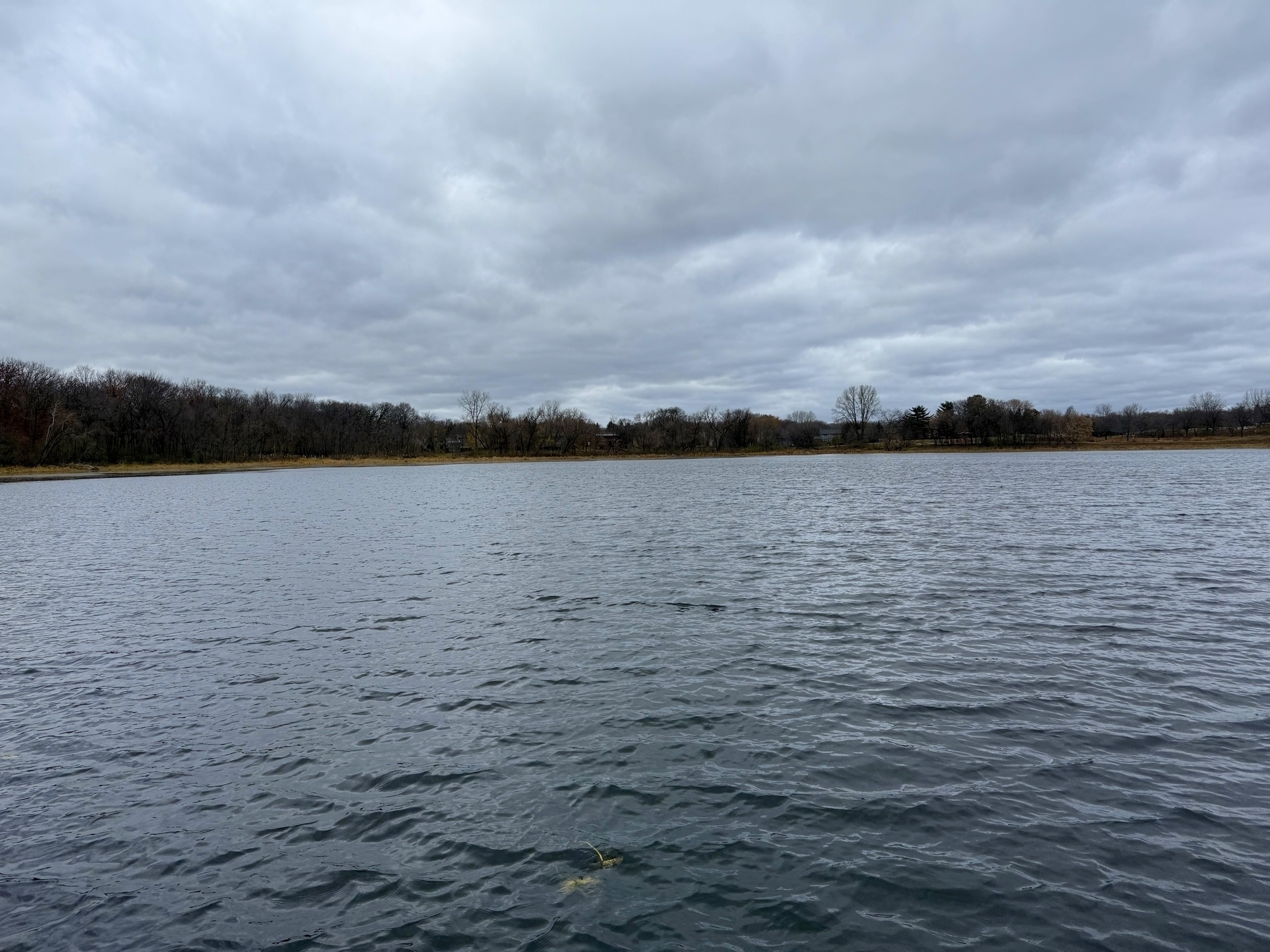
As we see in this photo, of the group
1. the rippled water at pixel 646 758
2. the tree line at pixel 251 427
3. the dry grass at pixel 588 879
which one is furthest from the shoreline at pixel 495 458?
the dry grass at pixel 588 879

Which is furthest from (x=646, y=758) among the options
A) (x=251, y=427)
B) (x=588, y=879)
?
(x=251, y=427)

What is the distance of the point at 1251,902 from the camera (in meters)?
6.36

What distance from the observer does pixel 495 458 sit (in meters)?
176

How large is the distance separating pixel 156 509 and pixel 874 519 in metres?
50.8

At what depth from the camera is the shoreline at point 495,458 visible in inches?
4587

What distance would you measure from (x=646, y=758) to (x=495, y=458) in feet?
557

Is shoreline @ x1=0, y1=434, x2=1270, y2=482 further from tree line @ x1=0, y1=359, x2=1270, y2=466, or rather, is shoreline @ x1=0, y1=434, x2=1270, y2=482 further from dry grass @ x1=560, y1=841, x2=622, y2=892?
dry grass @ x1=560, y1=841, x2=622, y2=892

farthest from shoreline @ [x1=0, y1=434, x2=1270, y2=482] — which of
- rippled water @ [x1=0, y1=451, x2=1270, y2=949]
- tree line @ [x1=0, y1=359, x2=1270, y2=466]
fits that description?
rippled water @ [x1=0, y1=451, x2=1270, y2=949]

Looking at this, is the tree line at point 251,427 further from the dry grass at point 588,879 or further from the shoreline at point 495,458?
the dry grass at point 588,879

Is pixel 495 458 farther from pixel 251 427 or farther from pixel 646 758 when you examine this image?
pixel 646 758

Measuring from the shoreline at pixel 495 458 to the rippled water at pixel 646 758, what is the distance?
11395 centimetres

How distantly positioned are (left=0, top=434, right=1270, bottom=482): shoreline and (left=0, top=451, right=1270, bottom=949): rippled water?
11395 centimetres

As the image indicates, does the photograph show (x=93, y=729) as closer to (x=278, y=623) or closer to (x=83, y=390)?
(x=278, y=623)

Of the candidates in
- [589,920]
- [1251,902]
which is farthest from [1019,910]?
[589,920]
